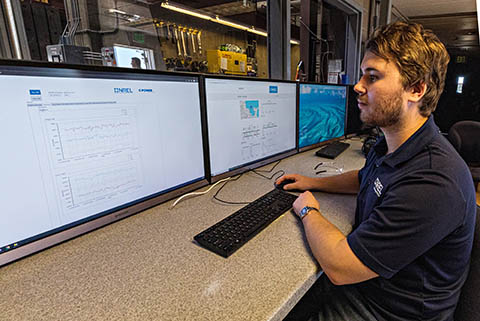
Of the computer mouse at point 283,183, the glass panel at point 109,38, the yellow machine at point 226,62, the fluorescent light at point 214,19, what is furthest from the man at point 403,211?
the fluorescent light at point 214,19

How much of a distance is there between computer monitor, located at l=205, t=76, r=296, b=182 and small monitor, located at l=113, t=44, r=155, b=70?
70cm

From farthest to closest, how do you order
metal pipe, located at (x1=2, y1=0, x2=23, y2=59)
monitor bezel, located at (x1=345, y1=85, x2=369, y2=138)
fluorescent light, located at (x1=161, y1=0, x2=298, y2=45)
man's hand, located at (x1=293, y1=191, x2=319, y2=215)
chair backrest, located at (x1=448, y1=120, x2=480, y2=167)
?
fluorescent light, located at (x1=161, y1=0, x2=298, y2=45) < monitor bezel, located at (x1=345, y1=85, x2=369, y2=138) < chair backrest, located at (x1=448, y1=120, x2=480, y2=167) < metal pipe, located at (x1=2, y1=0, x2=23, y2=59) < man's hand, located at (x1=293, y1=191, x2=319, y2=215)

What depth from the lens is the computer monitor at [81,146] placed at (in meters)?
0.58

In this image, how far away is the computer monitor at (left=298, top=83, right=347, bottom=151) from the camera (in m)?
1.64

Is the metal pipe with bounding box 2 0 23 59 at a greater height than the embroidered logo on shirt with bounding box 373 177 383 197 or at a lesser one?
greater

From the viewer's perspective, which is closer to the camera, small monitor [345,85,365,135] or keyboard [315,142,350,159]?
keyboard [315,142,350,159]

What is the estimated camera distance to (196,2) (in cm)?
482

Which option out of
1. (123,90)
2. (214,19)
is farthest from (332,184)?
(214,19)

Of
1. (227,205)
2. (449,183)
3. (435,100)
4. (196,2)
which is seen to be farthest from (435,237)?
(196,2)

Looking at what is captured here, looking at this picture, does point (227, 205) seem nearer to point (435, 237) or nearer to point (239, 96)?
point (239, 96)

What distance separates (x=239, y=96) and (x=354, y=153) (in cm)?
99

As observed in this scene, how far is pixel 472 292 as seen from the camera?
2.17 feet

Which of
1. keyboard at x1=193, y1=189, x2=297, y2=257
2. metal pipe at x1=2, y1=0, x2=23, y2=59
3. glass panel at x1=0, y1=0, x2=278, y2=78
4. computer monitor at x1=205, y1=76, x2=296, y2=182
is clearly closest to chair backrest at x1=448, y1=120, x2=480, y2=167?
computer monitor at x1=205, y1=76, x2=296, y2=182

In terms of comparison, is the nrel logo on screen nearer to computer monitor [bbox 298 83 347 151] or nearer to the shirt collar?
the shirt collar
